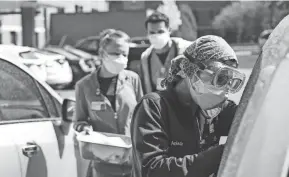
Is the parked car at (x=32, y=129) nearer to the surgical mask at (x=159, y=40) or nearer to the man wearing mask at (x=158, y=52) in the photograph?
the man wearing mask at (x=158, y=52)

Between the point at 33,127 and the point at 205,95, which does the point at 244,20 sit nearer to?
the point at 33,127

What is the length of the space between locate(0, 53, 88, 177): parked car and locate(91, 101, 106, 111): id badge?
0.17m

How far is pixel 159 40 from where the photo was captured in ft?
17.5

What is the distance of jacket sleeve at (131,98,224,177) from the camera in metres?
2.06

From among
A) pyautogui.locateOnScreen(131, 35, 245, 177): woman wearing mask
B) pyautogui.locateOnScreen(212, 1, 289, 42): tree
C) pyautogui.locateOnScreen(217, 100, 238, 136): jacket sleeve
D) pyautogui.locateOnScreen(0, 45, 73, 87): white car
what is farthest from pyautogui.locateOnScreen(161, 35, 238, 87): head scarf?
pyautogui.locateOnScreen(212, 1, 289, 42): tree

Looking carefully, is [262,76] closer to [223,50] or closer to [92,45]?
[223,50]

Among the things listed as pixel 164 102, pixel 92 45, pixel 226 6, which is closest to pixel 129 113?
pixel 164 102

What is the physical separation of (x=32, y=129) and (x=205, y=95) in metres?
1.78

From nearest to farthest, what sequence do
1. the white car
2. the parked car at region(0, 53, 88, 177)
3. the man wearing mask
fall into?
the parked car at region(0, 53, 88, 177) → the man wearing mask → the white car

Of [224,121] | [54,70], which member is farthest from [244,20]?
[224,121]

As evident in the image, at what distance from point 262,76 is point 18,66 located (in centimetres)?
239

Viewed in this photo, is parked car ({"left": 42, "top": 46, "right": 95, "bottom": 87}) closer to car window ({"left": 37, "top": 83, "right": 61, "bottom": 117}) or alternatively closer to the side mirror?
car window ({"left": 37, "top": 83, "right": 61, "bottom": 117})

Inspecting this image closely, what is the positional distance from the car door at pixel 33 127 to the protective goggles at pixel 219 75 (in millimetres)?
1708

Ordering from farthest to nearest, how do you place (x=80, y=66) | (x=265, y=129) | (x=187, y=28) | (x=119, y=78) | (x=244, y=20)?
(x=244, y=20) < (x=187, y=28) < (x=80, y=66) < (x=119, y=78) < (x=265, y=129)
